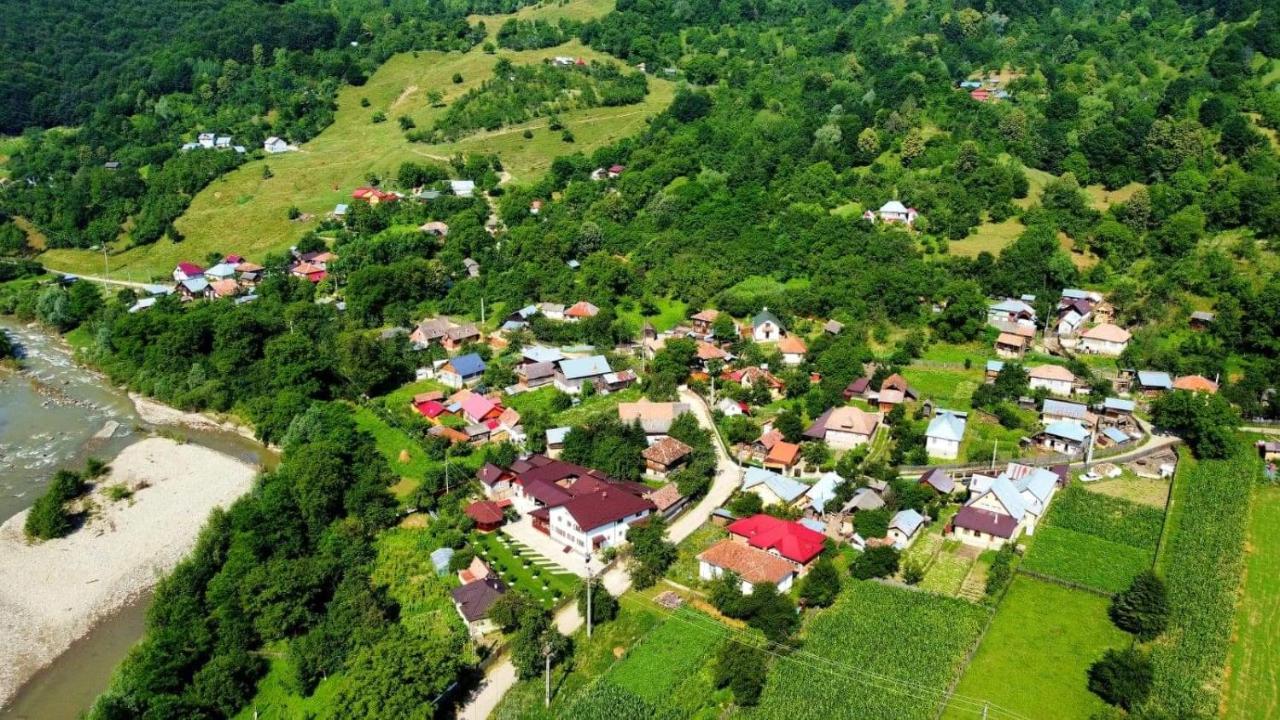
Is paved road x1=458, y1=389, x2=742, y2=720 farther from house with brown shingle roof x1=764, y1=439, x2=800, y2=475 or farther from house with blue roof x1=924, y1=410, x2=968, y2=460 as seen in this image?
house with blue roof x1=924, y1=410, x2=968, y2=460

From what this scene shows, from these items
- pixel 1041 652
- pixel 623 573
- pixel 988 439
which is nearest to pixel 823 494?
pixel 623 573

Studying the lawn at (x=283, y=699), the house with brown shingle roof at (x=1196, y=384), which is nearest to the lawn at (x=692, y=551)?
the lawn at (x=283, y=699)

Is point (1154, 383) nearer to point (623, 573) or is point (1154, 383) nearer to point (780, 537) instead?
point (780, 537)

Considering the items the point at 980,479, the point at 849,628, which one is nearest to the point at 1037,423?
the point at 980,479

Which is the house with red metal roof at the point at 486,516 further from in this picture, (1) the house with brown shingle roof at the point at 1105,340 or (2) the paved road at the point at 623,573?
(1) the house with brown shingle roof at the point at 1105,340

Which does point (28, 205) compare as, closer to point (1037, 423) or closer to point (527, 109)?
point (527, 109)
